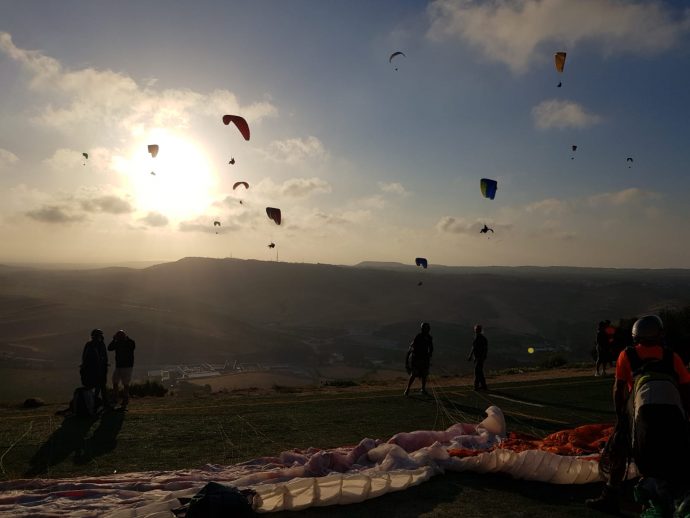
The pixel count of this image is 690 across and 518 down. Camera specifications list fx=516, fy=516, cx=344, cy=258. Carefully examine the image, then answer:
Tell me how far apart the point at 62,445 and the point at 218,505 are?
18.8 ft

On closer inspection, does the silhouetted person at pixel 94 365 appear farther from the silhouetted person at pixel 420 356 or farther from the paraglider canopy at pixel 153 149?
the paraglider canopy at pixel 153 149

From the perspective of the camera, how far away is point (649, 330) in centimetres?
491

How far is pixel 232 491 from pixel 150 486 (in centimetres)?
198

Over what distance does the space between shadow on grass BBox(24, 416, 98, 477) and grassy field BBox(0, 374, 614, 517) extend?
2 cm

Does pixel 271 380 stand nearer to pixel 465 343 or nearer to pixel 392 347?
pixel 392 347

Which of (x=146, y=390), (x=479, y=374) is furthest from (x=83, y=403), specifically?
(x=479, y=374)

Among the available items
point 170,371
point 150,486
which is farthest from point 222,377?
point 150,486

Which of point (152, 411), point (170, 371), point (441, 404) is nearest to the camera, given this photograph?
point (152, 411)

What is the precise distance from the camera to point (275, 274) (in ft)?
580

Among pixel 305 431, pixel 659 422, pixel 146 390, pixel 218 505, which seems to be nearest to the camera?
pixel 659 422

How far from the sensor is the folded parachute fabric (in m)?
5.52

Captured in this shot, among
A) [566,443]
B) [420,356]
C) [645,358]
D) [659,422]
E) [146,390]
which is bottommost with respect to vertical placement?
[146,390]

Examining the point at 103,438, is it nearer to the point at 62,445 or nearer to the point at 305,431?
the point at 62,445

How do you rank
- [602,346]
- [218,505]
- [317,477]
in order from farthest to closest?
[602,346] → [317,477] → [218,505]
